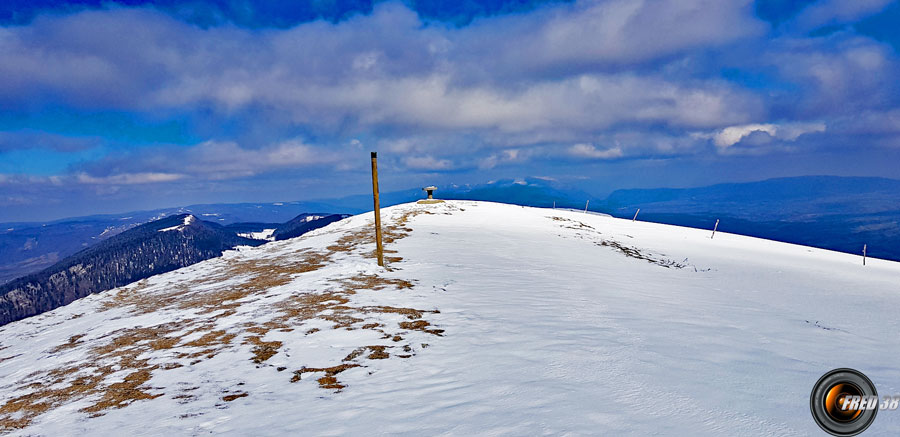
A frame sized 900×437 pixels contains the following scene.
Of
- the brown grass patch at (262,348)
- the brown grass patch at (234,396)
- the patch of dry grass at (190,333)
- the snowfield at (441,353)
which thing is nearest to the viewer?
the snowfield at (441,353)

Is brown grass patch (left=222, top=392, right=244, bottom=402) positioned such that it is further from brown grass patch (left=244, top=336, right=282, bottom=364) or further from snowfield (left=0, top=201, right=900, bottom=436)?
brown grass patch (left=244, top=336, right=282, bottom=364)

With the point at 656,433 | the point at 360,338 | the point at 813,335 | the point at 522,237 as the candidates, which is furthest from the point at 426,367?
the point at 522,237

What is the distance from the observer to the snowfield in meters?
5.23

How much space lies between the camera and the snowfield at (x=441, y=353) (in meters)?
5.23

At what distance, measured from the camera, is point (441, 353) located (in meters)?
7.74

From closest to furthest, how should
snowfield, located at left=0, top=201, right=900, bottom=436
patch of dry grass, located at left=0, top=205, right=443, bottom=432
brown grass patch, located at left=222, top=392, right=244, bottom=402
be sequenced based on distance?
snowfield, located at left=0, top=201, right=900, bottom=436, brown grass patch, located at left=222, top=392, right=244, bottom=402, patch of dry grass, located at left=0, top=205, right=443, bottom=432

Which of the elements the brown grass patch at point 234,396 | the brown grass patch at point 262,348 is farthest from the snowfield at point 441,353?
the brown grass patch at point 234,396

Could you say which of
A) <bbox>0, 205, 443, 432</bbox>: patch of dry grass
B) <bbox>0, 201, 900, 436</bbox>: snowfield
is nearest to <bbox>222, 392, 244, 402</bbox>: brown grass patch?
<bbox>0, 205, 443, 432</bbox>: patch of dry grass

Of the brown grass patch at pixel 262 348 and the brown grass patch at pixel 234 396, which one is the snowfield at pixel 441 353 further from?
the brown grass patch at pixel 234 396

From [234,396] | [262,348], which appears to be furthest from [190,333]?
[234,396]

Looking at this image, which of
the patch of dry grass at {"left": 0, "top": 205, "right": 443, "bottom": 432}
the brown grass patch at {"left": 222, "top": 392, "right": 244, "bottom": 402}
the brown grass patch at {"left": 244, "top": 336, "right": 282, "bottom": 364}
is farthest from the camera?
the brown grass patch at {"left": 244, "top": 336, "right": 282, "bottom": 364}

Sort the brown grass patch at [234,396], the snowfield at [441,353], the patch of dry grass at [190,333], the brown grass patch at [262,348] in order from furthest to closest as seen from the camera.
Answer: the brown grass patch at [262,348]
the patch of dry grass at [190,333]
the brown grass patch at [234,396]
the snowfield at [441,353]

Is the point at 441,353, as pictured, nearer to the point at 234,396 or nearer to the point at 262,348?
the point at 234,396

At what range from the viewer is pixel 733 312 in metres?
11.4
